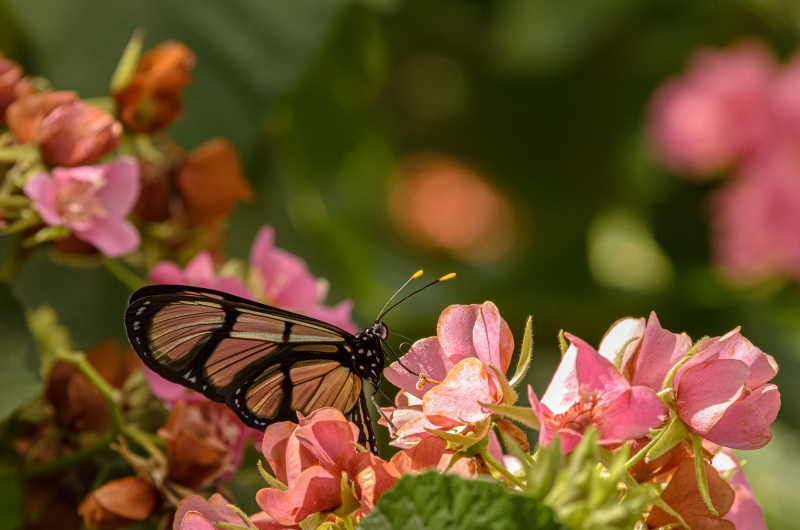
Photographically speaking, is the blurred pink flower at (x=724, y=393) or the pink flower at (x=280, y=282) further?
the pink flower at (x=280, y=282)

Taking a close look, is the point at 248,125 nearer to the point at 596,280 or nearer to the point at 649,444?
the point at 649,444

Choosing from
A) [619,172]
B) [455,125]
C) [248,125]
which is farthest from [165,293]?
[455,125]

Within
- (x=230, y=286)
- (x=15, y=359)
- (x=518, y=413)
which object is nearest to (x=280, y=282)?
(x=230, y=286)

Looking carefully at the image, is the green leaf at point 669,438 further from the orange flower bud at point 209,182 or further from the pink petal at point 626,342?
the orange flower bud at point 209,182

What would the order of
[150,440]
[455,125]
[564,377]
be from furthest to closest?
[455,125]
[150,440]
[564,377]

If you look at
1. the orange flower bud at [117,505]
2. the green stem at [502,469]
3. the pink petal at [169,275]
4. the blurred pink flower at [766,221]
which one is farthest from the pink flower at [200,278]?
the blurred pink flower at [766,221]

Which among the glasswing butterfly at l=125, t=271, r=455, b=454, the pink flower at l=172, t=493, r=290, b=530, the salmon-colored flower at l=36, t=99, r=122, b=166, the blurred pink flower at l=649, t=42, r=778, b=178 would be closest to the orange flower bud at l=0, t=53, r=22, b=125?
the salmon-colored flower at l=36, t=99, r=122, b=166
